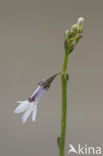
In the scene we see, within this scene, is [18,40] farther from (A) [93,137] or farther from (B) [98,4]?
(A) [93,137]

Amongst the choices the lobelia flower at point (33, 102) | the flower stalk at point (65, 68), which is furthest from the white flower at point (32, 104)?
the flower stalk at point (65, 68)

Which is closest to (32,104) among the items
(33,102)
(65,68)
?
(33,102)

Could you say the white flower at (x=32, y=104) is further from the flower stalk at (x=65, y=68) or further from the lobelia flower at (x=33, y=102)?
the flower stalk at (x=65, y=68)

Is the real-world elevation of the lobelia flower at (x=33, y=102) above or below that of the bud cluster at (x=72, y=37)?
below

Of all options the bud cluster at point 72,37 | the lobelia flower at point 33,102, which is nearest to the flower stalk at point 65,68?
the bud cluster at point 72,37

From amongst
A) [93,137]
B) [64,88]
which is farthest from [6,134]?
[64,88]

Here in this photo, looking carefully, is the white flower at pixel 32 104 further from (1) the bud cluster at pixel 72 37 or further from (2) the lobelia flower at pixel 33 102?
(1) the bud cluster at pixel 72 37

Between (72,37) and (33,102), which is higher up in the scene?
(72,37)

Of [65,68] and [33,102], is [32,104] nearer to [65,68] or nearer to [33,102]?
[33,102]

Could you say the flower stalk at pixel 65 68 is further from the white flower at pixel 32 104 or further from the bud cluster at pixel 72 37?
the white flower at pixel 32 104

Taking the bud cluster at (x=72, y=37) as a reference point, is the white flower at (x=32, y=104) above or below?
below

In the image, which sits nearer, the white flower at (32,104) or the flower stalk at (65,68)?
the flower stalk at (65,68)
